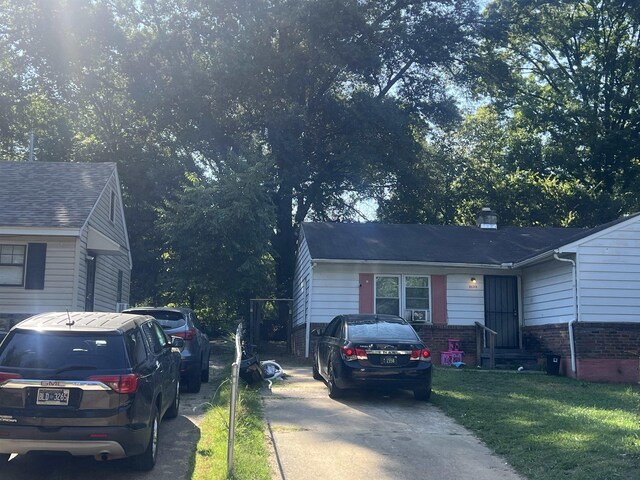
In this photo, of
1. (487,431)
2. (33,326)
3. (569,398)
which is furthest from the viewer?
(569,398)

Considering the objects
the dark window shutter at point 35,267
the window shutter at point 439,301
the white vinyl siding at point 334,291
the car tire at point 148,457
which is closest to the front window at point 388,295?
the white vinyl siding at point 334,291

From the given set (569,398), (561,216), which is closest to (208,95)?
(561,216)

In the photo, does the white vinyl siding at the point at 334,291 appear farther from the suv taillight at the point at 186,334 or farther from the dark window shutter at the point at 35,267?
the suv taillight at the point at 186,334

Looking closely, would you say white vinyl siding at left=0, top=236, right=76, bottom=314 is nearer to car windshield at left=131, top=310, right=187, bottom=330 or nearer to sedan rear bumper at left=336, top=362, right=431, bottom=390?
car windshield at left=131, top=310, right=187, bottom=330

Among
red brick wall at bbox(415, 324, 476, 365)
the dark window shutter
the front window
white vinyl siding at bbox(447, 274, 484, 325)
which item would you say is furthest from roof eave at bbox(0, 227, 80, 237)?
white vinyl siding at bbox(447, 274, 484, 325)

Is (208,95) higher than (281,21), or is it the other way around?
(281,21)

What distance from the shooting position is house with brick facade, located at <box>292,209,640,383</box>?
17.5 m

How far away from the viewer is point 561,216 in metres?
34.3

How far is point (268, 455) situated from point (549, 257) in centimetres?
1233

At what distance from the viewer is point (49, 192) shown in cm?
1995

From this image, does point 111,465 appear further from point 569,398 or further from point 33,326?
point 569,398

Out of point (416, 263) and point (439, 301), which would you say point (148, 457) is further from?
point (439, 301)

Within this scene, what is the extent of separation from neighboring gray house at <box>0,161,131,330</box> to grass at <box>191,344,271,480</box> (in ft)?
27.7

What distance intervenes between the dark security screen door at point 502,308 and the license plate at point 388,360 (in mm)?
10375
